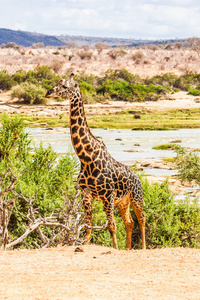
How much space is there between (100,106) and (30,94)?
5713mm

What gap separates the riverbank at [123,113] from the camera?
32.6 meters

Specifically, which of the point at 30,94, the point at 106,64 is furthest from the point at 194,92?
the point at 106,64

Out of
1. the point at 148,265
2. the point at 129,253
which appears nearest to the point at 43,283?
the point at 148,265

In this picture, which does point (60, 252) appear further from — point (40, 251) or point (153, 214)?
point (153, 214)

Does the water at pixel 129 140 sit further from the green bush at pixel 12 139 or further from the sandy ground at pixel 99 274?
the sandy ground at pixel 99 274

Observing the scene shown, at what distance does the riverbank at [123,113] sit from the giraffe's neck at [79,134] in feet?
74.4

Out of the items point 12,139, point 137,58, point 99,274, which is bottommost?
point 99,274

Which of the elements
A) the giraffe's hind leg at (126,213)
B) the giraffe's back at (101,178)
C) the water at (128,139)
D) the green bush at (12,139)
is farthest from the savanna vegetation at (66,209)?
the water at (128,139)

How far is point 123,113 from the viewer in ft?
123

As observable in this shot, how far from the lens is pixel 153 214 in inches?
386

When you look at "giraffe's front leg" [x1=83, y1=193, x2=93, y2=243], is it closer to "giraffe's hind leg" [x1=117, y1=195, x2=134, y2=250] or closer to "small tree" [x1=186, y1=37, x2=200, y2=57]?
"giraffe's hind leg" [x1=117, y1=195, x2=134, y2=250]

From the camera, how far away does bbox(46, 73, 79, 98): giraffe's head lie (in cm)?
667

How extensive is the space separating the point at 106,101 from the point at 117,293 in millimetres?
38347

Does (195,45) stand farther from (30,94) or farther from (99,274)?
(99,274)
